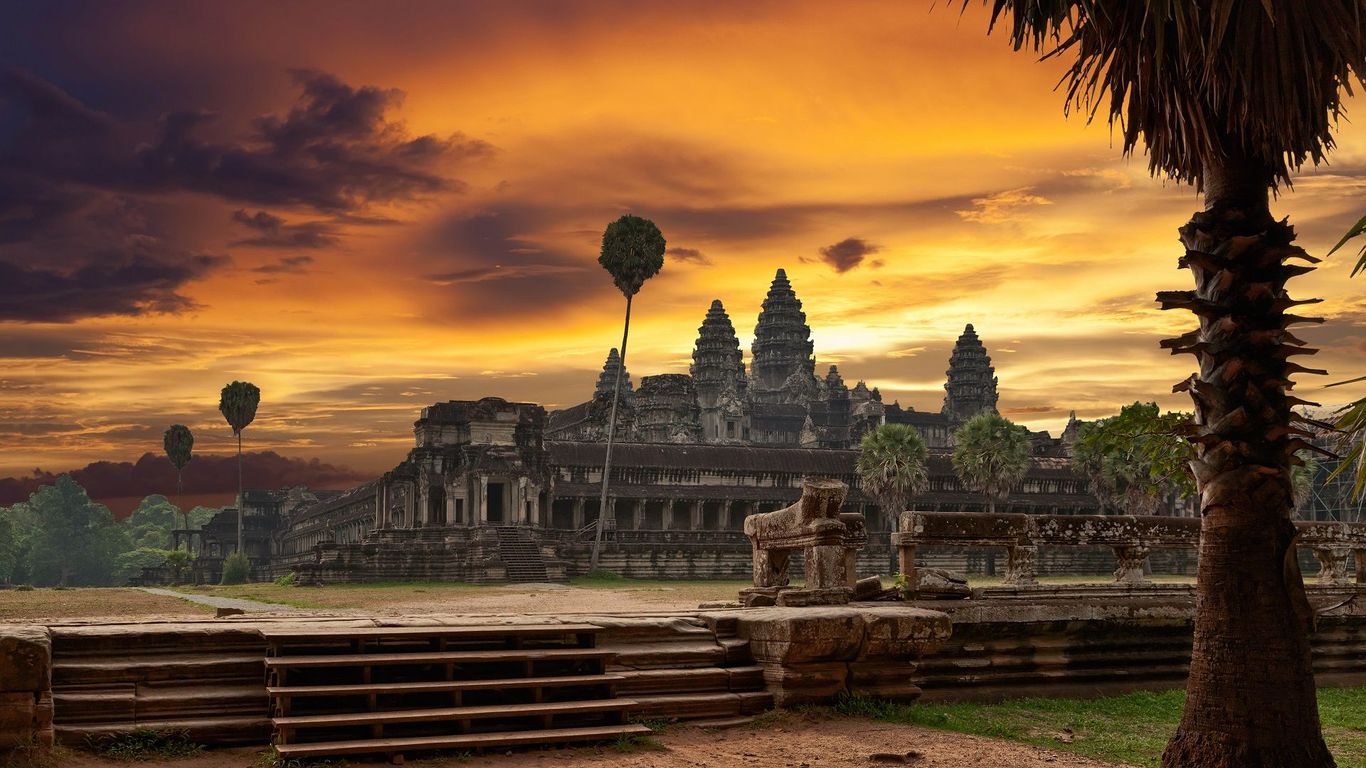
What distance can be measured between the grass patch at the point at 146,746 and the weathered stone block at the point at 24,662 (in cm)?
50

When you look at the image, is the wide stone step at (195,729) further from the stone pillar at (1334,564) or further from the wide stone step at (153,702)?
the stone pillar at (1334,564)

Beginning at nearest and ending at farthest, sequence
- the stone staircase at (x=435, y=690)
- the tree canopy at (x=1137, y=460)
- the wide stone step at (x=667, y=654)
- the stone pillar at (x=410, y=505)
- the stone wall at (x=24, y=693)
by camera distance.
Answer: the stone wall at (x=24, y=693), the stone staircase at (x=435, y=690), the wide stone step at (x=667, y=654), the tree canopy at (x=1137, y=460), the stone pillar at (x=410, y=505)

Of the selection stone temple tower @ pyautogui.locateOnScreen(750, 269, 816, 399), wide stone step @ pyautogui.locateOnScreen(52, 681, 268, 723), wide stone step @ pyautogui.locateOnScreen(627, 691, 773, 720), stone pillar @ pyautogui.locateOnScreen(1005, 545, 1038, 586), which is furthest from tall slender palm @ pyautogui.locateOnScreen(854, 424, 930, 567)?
stone temple tower @ pyautogui.locateOnScreen(750, 269, 816, 399)

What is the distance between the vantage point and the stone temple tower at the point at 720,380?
122062 millimetres

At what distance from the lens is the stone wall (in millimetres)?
7422

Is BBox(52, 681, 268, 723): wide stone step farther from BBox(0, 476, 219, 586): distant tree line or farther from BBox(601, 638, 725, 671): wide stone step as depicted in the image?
BBox(0, 476, 219, 586): distant tree line

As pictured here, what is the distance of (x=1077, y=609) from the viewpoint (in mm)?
11758

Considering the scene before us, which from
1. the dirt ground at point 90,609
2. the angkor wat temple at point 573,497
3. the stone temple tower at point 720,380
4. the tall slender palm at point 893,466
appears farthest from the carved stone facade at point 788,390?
the dirt ground at point 90,609

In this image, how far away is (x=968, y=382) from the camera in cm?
13125

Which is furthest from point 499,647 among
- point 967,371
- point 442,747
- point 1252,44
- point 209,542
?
point 967,371

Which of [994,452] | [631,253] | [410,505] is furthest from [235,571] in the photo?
[994,452]

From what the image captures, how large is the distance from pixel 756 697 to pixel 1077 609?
12.3ft

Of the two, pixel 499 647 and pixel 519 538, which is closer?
pixel 499 647

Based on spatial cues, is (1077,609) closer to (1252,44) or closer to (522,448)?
(1252,44)
